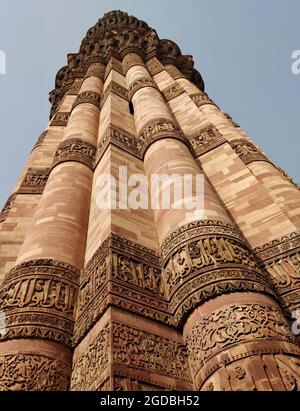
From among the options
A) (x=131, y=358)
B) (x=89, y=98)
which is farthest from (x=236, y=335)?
(x=89, y=98)

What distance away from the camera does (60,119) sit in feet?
38.0

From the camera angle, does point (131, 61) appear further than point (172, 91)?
Yes

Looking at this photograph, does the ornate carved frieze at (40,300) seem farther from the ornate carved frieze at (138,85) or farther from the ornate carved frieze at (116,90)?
the ornate carved frieze at (116,90)

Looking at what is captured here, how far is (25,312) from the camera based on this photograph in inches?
159

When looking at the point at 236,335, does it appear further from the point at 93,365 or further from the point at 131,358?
the point at 93,365

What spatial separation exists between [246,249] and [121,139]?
378 cm

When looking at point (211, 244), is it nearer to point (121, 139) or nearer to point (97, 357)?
point (97, 357)

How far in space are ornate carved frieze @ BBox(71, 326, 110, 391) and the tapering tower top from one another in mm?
12063

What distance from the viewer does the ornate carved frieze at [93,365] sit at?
315cm

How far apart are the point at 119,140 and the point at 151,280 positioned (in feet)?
11.9

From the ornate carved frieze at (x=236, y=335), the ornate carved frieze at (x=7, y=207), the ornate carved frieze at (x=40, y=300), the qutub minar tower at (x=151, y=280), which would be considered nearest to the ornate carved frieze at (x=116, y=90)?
the qutub minar tower at (x=151, y=280)

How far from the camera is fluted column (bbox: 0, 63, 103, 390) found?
3.58m

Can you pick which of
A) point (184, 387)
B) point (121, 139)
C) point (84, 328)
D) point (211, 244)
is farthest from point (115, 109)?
point (184, 387)

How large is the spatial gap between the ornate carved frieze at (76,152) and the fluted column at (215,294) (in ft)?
7.89
